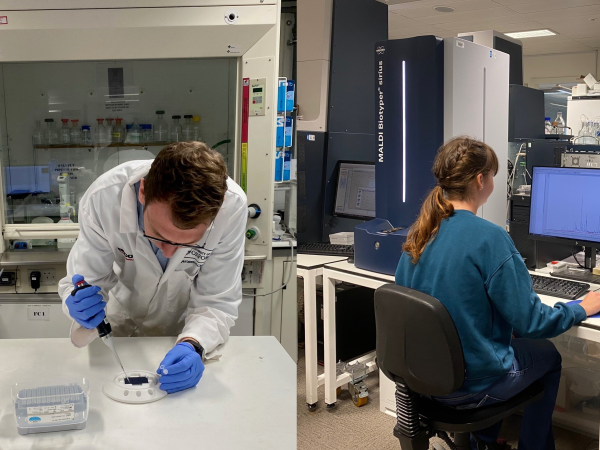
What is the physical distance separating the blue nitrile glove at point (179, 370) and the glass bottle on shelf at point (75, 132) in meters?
1.58

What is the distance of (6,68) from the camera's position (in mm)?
2289

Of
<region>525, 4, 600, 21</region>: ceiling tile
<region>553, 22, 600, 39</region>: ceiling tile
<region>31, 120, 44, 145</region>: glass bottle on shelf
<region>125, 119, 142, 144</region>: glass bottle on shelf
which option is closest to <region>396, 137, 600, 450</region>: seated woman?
<region>125, 119, 142, 144</region>: glass bottle on shelf

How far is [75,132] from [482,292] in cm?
190

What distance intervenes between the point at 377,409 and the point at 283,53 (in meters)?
1.72

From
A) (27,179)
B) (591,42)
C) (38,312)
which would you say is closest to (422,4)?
(591,42)

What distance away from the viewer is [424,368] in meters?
1.57

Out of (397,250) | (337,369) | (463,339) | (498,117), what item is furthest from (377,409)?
(498,117)

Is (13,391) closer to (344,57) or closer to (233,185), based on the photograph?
(233,185)

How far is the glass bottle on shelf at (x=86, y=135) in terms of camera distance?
2.42 metres

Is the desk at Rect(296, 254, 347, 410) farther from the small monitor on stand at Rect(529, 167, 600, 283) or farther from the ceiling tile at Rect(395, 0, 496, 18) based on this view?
the ceiling tile at Rect(395, 0, 496, 18)

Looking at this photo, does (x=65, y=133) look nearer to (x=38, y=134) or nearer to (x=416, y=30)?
(x=38, y=134)

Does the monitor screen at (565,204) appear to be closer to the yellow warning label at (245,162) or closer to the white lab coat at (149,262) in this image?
the yellow warning label at (245,162)

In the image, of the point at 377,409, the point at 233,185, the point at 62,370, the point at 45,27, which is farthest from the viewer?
the point at 377,409

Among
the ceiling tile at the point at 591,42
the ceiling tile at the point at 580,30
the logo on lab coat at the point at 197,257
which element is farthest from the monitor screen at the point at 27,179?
the ceiling tile at the point at 591,42
